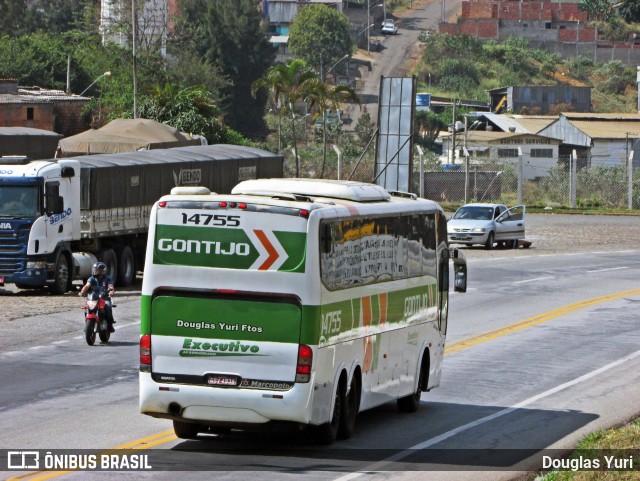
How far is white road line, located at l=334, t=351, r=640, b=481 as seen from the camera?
558 inches

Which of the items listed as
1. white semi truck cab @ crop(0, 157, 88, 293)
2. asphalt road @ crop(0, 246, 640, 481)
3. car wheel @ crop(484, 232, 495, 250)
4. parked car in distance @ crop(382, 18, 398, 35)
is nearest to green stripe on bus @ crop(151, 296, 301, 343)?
asphalt road @ crop(0, 246, 640, 481)

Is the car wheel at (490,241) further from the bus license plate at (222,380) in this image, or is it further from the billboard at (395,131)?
the bus license plate at (222,380)

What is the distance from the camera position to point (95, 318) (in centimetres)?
A: 2500

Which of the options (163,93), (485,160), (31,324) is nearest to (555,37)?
(485,160)

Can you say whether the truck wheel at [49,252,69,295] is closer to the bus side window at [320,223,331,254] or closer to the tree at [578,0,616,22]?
the bus side window at [320,223,331,254]

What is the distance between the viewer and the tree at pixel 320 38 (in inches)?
6545

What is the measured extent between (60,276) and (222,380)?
19933mm

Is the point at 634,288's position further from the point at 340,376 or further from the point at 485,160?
the point at 485,160

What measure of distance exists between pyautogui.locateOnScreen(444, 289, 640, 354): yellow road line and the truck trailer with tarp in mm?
11325

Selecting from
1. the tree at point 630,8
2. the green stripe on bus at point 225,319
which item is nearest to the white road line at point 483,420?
the green stripe on bus at point 225,319

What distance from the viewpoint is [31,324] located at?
28281mm

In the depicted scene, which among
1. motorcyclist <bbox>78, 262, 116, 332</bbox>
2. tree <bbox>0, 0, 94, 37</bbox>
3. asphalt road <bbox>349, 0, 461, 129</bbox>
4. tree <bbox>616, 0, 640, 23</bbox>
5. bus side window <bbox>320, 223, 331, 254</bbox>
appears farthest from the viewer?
asphalt road <bbox>349, 0, 461, 129</bbox>

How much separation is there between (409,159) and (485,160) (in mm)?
38159

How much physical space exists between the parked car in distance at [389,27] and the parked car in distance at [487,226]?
13907 centimetres
